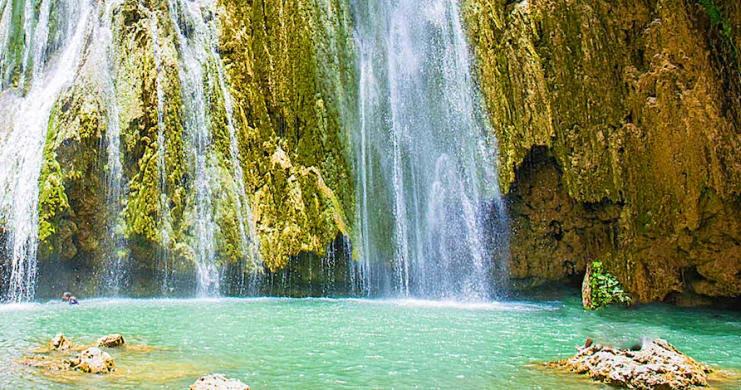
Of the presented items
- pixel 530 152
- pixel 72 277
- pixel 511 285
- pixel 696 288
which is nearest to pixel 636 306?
pixel 696 288

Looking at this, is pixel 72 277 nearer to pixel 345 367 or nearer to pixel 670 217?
pixel 345 367

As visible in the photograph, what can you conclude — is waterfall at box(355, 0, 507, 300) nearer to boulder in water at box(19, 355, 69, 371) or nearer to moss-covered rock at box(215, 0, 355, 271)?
moss-covered rock at box(215, 0, 355, 271)

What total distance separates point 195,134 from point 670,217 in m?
13.0

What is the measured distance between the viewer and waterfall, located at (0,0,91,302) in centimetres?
1439

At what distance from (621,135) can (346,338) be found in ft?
34.0

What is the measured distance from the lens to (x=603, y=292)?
50.7ft

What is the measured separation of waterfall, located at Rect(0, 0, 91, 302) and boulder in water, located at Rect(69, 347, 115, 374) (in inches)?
358

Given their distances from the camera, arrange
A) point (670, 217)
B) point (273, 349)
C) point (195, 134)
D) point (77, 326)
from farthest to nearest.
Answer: point (195, 134), point (670, 217), point (77, 326), point (273, 349)

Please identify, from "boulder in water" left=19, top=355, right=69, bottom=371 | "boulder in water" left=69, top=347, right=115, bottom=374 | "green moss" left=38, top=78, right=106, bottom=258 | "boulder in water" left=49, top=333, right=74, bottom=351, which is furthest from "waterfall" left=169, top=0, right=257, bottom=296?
"boulder in water" left=69, top=347, right=115, bottom=374

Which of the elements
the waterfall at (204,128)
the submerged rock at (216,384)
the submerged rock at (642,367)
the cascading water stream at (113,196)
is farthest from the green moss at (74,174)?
the submerged rock at (642,367)

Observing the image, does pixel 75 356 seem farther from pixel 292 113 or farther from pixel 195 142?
pixel 292 113

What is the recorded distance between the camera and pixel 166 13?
17.2m

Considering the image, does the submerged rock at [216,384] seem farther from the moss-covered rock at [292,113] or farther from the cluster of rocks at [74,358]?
the moss-covered rock at [292,113]

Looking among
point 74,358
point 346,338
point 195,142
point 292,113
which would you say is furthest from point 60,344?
point 292,113
